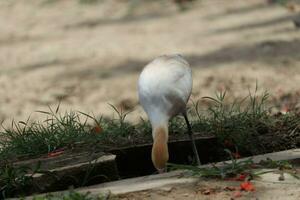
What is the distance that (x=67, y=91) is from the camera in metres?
8.13

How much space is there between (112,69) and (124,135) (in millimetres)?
3479

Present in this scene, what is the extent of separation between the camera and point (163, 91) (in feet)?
15.4

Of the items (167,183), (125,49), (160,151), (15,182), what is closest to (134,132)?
(160,151)

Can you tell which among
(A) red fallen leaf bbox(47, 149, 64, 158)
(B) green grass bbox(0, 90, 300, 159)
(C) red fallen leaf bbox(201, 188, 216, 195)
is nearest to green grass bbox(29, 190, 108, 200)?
(C) red fallen leaf bbox(201, 188, 216, 195)

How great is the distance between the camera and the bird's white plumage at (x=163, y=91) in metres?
4.67

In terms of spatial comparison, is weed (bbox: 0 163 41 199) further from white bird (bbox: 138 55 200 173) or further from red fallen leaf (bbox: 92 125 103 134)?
red fallen leaf (bbox: 92 125 103 134)

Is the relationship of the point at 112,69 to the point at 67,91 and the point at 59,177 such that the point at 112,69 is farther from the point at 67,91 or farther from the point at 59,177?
the point at 59,177

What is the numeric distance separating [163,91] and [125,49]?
182 inches

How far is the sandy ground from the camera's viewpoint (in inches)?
311

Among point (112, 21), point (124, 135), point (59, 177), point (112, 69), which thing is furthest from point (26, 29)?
point (59, 177)

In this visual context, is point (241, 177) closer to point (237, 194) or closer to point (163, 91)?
point (237, 194)

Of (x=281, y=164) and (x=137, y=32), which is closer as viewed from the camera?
(x=281, y=164)

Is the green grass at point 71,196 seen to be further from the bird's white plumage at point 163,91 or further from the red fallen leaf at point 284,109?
the red fallen leaf at point 284,109

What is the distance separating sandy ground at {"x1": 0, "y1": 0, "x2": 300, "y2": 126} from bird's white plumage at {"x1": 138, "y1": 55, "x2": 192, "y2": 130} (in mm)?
2249
